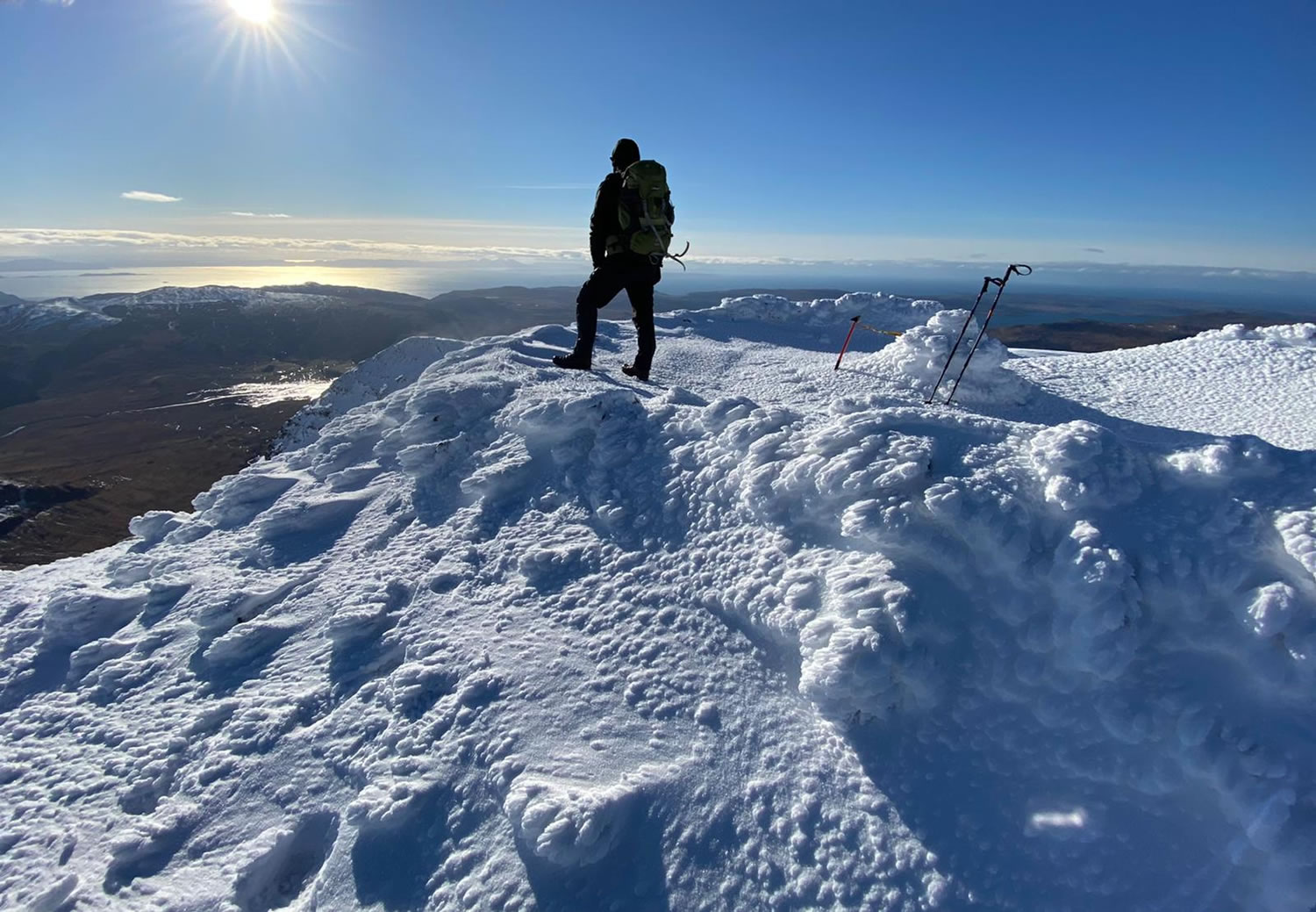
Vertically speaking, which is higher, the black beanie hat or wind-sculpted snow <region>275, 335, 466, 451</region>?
the black beanie hat

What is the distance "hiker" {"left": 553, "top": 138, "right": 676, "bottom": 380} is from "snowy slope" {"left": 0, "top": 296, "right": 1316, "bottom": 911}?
10.6 feet

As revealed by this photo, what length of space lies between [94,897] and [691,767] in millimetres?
3831

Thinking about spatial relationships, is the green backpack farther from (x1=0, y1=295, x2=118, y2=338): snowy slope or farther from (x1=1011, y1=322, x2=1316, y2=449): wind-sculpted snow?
(x1=0, y1=295, x2=118, y2=338): snowy slope

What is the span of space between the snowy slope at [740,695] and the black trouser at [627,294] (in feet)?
10.5

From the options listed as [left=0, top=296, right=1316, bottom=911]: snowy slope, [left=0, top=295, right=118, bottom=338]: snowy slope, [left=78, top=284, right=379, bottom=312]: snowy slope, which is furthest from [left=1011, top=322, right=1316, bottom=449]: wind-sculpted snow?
[left=0, top=295, right=118, bottom=338]: snowy slope

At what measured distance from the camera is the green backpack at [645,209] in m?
7.91

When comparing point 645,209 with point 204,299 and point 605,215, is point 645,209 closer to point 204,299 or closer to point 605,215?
point 605,215

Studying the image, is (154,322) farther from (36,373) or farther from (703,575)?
(703,575)

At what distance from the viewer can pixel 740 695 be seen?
146 inches

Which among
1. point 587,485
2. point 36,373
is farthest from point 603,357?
point 36,373

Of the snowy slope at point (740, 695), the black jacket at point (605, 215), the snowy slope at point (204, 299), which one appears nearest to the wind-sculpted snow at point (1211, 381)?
the snowy slope at point (740, 695)

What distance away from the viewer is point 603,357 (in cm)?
1091

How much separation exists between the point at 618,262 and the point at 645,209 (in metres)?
0.83

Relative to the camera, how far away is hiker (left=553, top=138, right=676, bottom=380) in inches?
320
